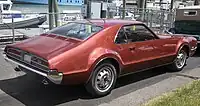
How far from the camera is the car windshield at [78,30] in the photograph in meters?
5.77

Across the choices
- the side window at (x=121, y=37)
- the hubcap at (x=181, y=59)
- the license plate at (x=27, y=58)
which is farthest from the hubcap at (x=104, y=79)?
the hubcap at (x=181, y=59)

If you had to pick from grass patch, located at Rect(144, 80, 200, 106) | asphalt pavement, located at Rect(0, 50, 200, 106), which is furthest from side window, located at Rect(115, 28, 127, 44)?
grass patch, located at Rect(144, 80, 200, 106)

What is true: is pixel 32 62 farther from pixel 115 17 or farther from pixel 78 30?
pixel 115 17

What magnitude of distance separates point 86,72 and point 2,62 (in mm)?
3820

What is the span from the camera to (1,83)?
20.6 feet

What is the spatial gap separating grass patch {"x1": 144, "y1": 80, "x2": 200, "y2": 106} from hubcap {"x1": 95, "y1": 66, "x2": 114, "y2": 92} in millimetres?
934

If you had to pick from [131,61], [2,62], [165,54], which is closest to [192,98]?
[131,61]

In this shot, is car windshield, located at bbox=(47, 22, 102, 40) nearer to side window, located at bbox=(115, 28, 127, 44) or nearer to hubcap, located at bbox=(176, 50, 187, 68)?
side window, located at bbox=(115, 28, 127, 44)

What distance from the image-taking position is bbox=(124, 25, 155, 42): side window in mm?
6266

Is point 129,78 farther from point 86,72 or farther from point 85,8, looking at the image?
point 85,8

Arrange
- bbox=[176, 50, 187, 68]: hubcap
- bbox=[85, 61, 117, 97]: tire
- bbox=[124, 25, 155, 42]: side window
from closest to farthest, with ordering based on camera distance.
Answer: bbox=[85, 61, 117, 97]: tire
bbox=[124, 25, 155, 42]: side window
bbox=[176, 50, 187, 68]: hubcap

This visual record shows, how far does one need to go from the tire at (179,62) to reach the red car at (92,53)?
0.69 meters

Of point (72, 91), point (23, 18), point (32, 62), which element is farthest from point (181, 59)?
point (23, 18)

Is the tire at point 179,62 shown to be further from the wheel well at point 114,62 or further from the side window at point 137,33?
the wheel well at point 114,62
